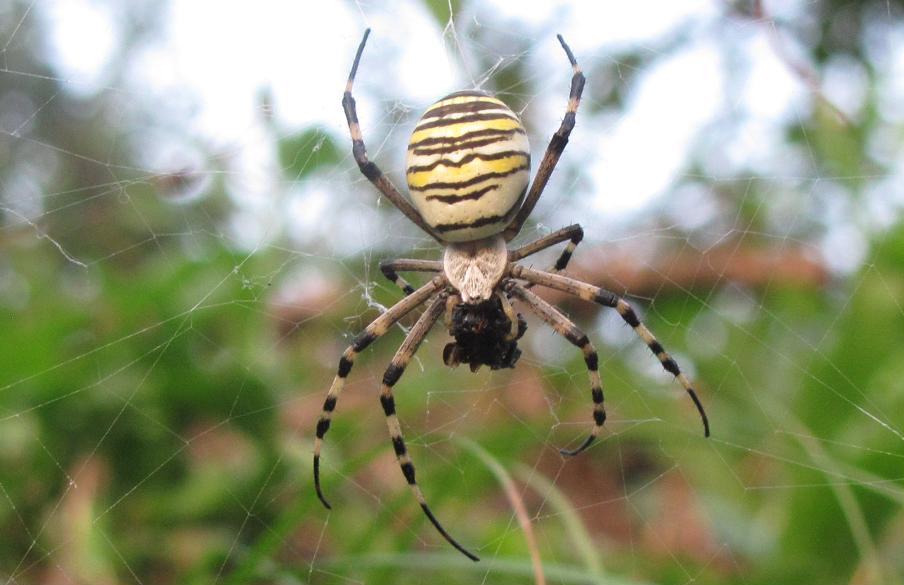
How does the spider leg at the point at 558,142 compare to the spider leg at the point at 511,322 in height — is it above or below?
above

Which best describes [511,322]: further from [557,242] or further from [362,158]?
[362,158]

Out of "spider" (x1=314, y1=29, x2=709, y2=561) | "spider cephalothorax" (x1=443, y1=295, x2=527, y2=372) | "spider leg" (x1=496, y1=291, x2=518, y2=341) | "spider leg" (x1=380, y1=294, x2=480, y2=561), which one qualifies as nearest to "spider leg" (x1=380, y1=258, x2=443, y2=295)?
"spider" (x1=314, y1=29, x2=709, y2=561)


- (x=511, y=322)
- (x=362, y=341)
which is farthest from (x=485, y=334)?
(x=362, y=341)

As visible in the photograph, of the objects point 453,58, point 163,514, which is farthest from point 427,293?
point 163,514

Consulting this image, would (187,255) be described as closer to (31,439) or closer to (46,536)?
(31,439)

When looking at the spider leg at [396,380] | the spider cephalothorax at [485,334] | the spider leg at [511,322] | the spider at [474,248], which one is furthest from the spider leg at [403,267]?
the spider leg at [511,322]

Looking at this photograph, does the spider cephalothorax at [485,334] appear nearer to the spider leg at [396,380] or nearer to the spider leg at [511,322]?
the spider leg at [511,322]

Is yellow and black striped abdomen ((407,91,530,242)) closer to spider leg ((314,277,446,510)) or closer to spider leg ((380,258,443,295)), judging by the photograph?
spider leg ((380,258,443,295))
